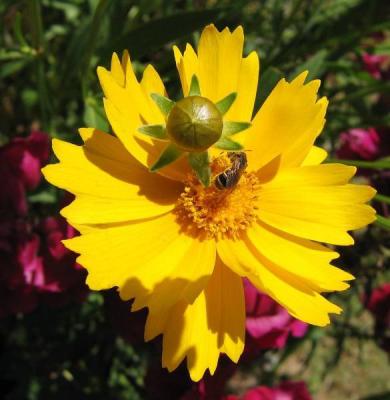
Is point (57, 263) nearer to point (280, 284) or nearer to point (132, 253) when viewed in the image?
point (132, 253)

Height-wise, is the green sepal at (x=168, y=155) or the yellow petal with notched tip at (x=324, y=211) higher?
the green sepal at (x=168, y=155)

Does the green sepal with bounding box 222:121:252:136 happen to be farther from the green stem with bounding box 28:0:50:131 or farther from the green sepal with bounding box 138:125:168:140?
the green stem with bounding box 28:0:50:131

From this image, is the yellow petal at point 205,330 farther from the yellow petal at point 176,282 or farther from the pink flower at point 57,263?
the pink flower at point 57,263

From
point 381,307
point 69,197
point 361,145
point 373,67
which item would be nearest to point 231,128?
point 69,197

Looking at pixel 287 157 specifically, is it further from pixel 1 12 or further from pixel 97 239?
pixel 1 12

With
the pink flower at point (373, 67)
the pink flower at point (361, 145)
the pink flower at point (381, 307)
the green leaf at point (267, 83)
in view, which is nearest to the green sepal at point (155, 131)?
the green leaf at point (267, 83)

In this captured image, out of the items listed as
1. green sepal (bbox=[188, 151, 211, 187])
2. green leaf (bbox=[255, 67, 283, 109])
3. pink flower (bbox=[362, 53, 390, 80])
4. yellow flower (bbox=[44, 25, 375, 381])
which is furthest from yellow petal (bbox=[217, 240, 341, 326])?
pink flower (bbox=[362, 53, 390, 80])

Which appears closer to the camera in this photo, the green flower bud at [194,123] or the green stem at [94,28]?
the green flower bud at [194,123]
